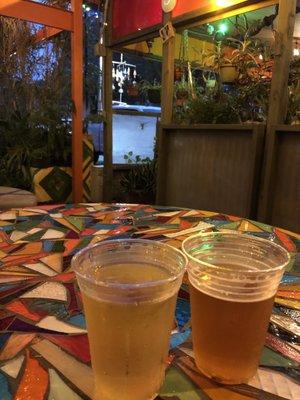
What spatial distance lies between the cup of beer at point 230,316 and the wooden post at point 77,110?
14.7 feet

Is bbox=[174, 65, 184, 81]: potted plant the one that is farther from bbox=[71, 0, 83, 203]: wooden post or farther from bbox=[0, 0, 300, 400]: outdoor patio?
bbox=[71, 0, 83, 203]: wooden post

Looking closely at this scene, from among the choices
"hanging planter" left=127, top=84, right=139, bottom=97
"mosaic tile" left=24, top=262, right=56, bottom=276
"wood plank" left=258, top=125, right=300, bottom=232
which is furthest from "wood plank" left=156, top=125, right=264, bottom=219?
"mosaic tile" left=24, top=262, right=56, bottom=276

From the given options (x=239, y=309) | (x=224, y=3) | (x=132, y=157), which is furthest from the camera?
(x=132, y=157)

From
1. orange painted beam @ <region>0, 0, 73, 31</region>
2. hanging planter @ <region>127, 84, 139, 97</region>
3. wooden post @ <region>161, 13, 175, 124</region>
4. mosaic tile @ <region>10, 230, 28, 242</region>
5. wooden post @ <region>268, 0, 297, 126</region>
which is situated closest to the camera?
mosaic tile @ <region>10, 230, 28, 242</region>

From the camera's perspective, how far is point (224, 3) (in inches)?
131

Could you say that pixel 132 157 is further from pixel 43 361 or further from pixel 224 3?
pixel 43 361

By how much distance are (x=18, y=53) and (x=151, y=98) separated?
2281mm

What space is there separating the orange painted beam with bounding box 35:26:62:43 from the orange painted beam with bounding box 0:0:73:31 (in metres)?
0.79

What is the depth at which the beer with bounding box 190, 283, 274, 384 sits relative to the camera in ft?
1.44

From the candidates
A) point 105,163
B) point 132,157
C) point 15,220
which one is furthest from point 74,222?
point 132,157

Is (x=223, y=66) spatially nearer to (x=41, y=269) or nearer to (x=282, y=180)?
(x=282, y=180)

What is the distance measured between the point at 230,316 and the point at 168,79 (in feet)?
13.5

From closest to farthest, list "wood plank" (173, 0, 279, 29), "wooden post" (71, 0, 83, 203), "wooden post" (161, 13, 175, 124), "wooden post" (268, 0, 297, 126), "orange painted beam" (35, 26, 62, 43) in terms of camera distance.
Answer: "wooden post" (268, 0, 297, 126)
"wood plank" (173, 0, 279, 29)
"wooden post" (161, 13, 175, 124)
"wooden post" (71, 0, 83, 203)
"orange painted beam" (35, 26, 62, 43)

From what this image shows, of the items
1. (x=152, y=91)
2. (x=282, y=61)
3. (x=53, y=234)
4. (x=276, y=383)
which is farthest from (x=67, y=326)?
(x=152, y=91)
